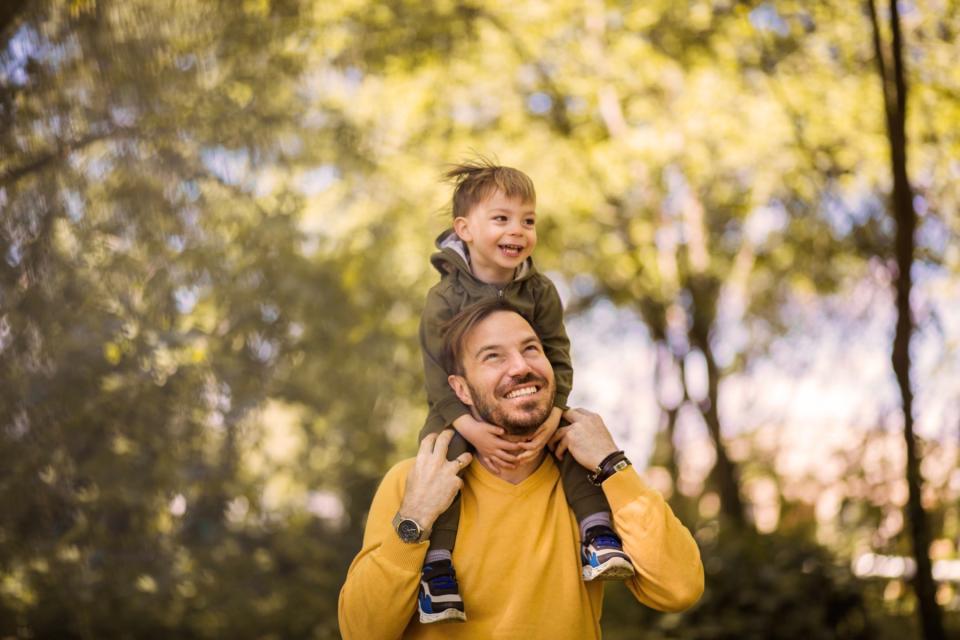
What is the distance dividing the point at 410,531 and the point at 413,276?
8.53m

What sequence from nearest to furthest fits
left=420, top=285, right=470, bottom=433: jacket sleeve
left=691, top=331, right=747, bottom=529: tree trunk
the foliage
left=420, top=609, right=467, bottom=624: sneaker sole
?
left=420, top=609, right=467, bottom=624: sneaker sole, left=420, top=285, right=470, bottom=433: jacket sleeve, the foliage, left=691, top=331, right=747, bottom=529: tree trunk

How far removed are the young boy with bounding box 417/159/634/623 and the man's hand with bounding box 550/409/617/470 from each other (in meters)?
0.04

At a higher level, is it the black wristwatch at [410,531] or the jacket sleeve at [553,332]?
the jacket sleeve at [553,332]

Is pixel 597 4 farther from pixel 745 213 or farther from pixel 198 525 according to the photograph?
pixel 198 525

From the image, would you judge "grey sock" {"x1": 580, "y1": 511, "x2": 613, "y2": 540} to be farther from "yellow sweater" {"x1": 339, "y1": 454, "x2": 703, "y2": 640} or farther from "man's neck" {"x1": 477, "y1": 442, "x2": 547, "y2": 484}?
"man's neck" {"x1": 477, "y1": 442, "x2": 547, "y2": 484}

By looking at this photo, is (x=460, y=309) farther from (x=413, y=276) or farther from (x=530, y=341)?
(x=413, y=276)

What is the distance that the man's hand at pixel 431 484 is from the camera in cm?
217

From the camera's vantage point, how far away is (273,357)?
704 centimetres

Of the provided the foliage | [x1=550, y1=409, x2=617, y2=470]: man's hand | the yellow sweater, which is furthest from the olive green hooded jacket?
the foliage

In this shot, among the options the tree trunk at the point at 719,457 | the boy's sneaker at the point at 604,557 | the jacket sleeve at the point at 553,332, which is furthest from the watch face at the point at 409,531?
the tree trunk at the point at 719,457

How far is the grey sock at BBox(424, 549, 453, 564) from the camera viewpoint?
2230 millimetres

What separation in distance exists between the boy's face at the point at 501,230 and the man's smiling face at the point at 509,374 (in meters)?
0.28

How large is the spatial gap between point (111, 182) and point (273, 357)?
2115mm

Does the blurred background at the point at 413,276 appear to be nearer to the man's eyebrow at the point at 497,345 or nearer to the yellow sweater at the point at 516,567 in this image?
the yellow sweater at the point at 516,567
